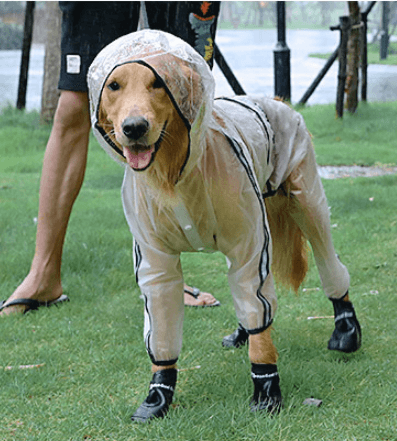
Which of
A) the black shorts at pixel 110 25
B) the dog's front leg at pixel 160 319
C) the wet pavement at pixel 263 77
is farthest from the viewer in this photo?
the wet pavement at pixel 263 77

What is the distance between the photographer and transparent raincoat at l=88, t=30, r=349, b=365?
2.37 meters

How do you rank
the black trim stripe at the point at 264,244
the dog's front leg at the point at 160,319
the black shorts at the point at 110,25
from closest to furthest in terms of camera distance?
the black trim stripe at the point at 264,244
the dog's front leg at the point at 160,319
the black shorts at the point at 110,25

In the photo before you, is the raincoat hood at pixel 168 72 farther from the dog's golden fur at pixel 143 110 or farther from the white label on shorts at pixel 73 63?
the white label on shorts at pixel 73 63

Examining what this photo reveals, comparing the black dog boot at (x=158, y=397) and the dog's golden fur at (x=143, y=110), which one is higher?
the dog's golden fur at (x=143, y=110)

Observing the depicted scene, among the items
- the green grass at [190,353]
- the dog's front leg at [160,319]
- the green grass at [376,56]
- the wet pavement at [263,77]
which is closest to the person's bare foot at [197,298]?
the green grass at [190,353]

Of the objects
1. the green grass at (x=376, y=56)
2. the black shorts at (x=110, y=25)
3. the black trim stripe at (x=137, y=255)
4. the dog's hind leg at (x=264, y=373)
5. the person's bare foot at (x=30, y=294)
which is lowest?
the person's bare foot at (x=30, y=294)

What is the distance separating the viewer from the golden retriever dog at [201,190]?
2324 millimetres

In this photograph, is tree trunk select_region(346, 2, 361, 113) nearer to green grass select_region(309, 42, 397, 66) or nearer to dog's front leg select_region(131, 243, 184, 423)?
dog's front leg select_region(131, 243, 184, 423)

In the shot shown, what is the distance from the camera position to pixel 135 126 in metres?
2.22

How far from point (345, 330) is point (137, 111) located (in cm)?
171

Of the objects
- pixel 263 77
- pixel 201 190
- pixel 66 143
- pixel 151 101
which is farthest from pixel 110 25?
pixel 263 77

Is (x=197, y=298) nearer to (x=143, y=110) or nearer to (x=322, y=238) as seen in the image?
(x=322, y=238)

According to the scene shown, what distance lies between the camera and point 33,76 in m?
20.3

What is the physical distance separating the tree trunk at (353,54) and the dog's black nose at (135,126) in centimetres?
845
